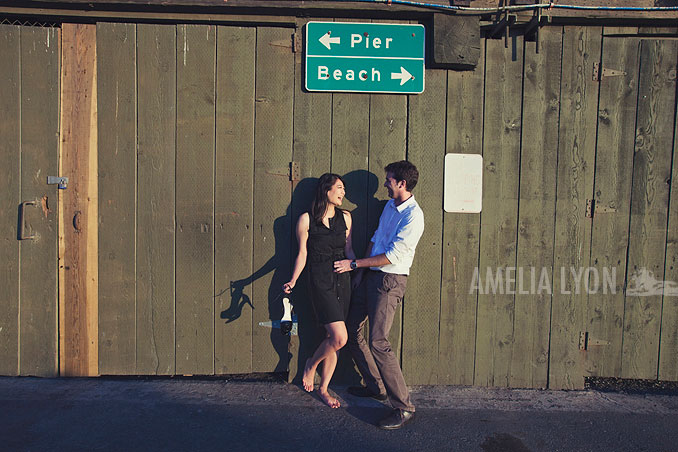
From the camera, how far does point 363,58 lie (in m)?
3.45

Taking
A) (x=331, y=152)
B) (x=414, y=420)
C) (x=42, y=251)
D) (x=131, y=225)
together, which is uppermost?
(x=331, y=152)

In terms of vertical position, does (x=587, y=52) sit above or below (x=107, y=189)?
above

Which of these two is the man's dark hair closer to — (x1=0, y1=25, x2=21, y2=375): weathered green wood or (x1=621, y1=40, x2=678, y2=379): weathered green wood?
(x1=621, y1=40, x2=678, y2=379): weathered green wood

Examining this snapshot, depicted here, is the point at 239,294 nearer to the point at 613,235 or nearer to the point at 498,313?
the point at 498,313

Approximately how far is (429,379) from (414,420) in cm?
57

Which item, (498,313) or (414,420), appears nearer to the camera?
(414,420)

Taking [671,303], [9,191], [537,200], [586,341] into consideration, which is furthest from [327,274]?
[671,303]

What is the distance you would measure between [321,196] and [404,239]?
26.3 inches

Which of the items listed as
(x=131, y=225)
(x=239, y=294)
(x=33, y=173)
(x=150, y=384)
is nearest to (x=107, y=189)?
(x=131, y=225)

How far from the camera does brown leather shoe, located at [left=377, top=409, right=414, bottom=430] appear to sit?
2.94 m

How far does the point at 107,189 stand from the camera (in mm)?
3486

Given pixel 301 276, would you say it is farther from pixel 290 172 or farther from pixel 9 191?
pixel 9 191

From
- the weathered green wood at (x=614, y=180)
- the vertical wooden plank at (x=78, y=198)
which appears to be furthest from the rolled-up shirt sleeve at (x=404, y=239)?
the vertical wooden plank at (x=78, y=198)

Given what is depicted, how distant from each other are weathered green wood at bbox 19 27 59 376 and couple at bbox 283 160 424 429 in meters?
1.95
